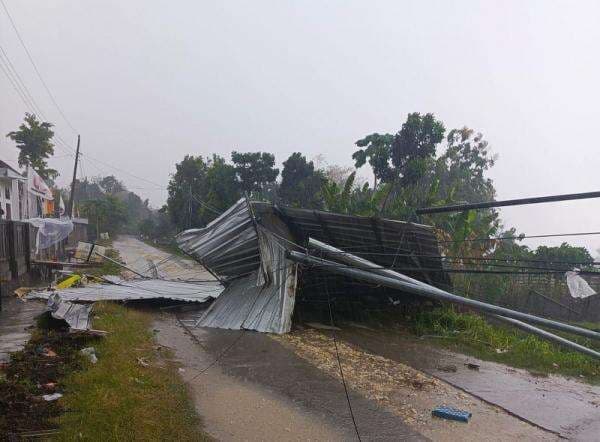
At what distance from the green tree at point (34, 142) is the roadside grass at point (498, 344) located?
99.5ft

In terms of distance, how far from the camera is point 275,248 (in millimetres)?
9500

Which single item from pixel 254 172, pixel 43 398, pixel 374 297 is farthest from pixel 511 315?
pixel 254 172

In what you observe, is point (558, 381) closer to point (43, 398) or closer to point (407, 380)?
point (407, 380)

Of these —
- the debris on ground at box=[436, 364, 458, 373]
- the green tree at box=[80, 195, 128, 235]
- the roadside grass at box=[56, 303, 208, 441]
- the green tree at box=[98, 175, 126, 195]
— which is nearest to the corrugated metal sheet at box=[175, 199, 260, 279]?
the roadside grass at box=[56, 303, 208, 441]

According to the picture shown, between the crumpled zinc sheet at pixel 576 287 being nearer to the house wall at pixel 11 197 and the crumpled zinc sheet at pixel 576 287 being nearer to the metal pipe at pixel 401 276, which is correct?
the metal pipe at pixel 401 276

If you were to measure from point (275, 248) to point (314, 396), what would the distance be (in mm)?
3905

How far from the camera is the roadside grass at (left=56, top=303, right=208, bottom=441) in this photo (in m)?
4.45

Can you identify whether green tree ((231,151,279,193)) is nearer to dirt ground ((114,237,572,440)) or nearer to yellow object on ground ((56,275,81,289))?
yellow object on ground ((56,275,81,289))

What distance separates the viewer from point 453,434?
5082mm

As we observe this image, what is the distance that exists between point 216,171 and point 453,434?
2884 centimetres

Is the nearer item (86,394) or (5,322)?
(86,394)

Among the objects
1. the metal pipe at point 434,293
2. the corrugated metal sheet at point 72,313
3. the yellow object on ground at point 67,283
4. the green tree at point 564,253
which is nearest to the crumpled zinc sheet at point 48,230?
the yellow object on ground at point 67,283

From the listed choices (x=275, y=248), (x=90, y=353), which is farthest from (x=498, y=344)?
(x=90, y=353)

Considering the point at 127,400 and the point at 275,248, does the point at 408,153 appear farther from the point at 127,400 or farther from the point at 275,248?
the point at 127,400
